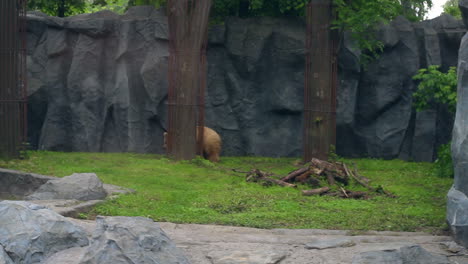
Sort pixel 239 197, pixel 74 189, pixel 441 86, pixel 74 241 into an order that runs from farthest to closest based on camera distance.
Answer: pixel 441 86 → pixel 239 197 → pixel 74 189 → pixel 74 241

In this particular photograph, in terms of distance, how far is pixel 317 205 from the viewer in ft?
26.1

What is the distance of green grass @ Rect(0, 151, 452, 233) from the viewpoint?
275 inches

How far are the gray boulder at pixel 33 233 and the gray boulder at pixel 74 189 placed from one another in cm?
190

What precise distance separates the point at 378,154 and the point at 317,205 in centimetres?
766

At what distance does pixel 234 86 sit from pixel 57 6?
238 inches

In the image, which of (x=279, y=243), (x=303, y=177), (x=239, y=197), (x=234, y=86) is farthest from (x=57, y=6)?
(x=279, y=243)

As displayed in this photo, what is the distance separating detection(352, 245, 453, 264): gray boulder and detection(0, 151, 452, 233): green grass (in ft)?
4.30

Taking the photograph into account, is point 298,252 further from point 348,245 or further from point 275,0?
point 275,0

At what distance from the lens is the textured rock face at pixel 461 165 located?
5863mm

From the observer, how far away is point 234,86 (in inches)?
593

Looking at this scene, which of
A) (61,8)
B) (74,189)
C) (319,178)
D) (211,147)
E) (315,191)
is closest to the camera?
(74,189)

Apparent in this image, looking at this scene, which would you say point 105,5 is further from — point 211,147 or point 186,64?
point 211,147

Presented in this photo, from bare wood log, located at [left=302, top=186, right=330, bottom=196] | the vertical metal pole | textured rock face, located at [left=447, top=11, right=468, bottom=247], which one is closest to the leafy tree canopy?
bare wood log, located at [left=302, top=186, right=330, bottom=196]

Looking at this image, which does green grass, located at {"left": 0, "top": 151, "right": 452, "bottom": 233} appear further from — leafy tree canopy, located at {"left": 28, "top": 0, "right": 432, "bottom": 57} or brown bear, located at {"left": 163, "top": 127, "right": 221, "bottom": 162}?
leafy tree canopy, located at {"left": 28, "top": 0, "right": 432, "bottom": 57}
